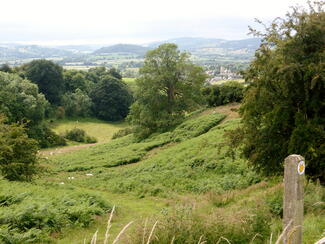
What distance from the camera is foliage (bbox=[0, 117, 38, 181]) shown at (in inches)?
779

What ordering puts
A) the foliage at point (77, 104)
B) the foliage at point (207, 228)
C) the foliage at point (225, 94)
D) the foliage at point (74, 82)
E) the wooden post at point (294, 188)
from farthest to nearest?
1. the foliage at point (74, 82)
2. the foliage at point (77, 104)
3. the foliage at point (225, 94)
4. the foliage at point (207, 228)
5. the wooden post at point (294, 188)

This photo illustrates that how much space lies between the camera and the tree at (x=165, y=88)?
43.2 metres

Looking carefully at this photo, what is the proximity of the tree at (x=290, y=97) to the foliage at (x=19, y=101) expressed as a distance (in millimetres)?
43462

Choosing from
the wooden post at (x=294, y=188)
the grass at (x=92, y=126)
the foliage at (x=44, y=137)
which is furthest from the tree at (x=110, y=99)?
the wooden post at (x=294, y=188)

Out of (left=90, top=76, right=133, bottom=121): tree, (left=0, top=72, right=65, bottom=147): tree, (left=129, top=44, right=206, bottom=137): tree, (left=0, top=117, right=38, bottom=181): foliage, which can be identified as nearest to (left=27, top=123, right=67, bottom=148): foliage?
(left=0, top=72, right=65, bottom=147): tree

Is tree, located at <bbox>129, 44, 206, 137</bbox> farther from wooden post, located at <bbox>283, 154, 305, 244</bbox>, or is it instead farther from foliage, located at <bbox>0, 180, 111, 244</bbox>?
wooden post, located at <bbox>283, 154, 305, 244</bbox>

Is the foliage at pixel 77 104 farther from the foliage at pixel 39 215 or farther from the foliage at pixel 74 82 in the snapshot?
the foliage at pixel 39 215

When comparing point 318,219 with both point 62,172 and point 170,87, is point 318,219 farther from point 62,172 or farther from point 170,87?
point 170,87

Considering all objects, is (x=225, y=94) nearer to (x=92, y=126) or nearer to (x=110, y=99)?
(x=92, y=126)

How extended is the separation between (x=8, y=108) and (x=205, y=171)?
Result: 37.8 metres

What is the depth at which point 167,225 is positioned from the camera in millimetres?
6633

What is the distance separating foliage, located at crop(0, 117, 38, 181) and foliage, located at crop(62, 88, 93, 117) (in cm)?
5716

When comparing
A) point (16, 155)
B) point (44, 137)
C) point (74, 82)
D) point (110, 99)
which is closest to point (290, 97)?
point (16, 155)

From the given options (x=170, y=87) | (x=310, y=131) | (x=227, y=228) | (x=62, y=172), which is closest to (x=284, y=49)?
(x=310, y=131)
